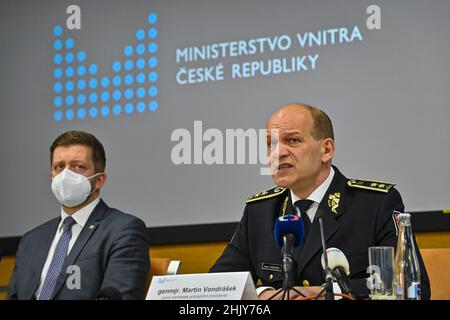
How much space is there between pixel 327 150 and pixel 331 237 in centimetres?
42

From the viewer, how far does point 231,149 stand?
14.9 feet

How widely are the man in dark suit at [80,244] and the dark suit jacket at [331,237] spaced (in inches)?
23.9

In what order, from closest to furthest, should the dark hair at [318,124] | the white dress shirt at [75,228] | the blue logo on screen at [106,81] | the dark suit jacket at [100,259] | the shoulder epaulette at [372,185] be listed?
the shoulder epaulette at [372,185], the dark hair at [318,124], the dark suit jacket at [100,259], the white dress shirt at [75,228], the blue logo on screen at [106,81]

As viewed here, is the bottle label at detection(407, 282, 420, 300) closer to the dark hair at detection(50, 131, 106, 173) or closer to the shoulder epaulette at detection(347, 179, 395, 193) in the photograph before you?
the shoulder epaulette at detection(347, 179, 395, 193)

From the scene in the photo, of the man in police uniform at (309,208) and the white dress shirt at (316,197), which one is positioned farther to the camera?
the white dress shirt at (316,197)

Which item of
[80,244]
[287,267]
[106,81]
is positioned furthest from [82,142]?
[287,267]

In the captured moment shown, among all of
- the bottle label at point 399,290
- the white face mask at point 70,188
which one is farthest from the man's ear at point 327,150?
the white face mask at point 70,188

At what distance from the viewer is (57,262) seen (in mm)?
3889

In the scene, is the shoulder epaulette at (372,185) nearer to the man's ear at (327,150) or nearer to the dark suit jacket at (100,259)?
the man's ear at (327,150)

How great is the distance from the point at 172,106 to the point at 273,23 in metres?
0.81

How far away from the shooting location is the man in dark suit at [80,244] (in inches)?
146

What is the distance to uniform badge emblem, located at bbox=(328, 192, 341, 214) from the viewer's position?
322 cm

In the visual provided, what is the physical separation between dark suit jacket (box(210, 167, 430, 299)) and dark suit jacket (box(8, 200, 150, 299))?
0.54 metres

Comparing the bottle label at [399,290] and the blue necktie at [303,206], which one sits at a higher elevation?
the blue necktie at [303,206]
